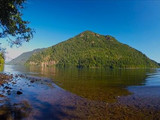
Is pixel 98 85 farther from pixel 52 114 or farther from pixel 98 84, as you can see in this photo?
pixel 52 114

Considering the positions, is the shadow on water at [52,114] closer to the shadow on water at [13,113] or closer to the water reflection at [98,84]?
the shadow on water at [13,113]

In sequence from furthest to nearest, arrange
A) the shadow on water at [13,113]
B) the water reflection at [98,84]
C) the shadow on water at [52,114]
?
the water reflection at [98,84] → the shadow on water at [52,114] → the shadow on water at [13,113]

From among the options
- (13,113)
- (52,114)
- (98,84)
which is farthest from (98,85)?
(13,113)

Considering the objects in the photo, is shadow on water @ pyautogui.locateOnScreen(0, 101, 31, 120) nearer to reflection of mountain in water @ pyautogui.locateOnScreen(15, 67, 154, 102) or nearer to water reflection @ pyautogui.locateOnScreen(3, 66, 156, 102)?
water reflection @ pyautogui.locateOnScreen(3, 66, 156, 102)

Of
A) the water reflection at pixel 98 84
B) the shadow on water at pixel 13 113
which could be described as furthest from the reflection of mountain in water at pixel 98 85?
the shadow on water at pixel 13 113

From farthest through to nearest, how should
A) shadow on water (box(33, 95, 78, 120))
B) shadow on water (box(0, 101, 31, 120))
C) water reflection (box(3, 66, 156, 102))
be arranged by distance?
water reflection (box(3, 66, 156, 102))
shadow on water (box(33, 95, 78, 120))
shadow on water (box(0, 101, 31, 120))

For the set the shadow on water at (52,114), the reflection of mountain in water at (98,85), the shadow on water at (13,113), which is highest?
the shadow on water at (13,113)

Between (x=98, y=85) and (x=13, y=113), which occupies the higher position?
(x=13, y=113)

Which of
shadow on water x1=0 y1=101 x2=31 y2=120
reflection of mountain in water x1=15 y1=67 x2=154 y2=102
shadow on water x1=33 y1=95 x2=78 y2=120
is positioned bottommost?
reflection of mountain in water x1=15 y1=67 x2=154 y2=102

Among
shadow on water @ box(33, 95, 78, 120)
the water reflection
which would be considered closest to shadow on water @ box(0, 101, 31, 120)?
shadow on water @ box(33, 95, 78, 120)

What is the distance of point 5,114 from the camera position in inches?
339

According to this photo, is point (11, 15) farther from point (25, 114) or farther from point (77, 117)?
point (77, 117)

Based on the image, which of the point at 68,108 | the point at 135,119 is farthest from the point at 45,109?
the point at 135,119

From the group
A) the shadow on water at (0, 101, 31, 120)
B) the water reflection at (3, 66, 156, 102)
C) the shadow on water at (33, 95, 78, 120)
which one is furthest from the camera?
the water reflection at (3, 66, 156, 102)
